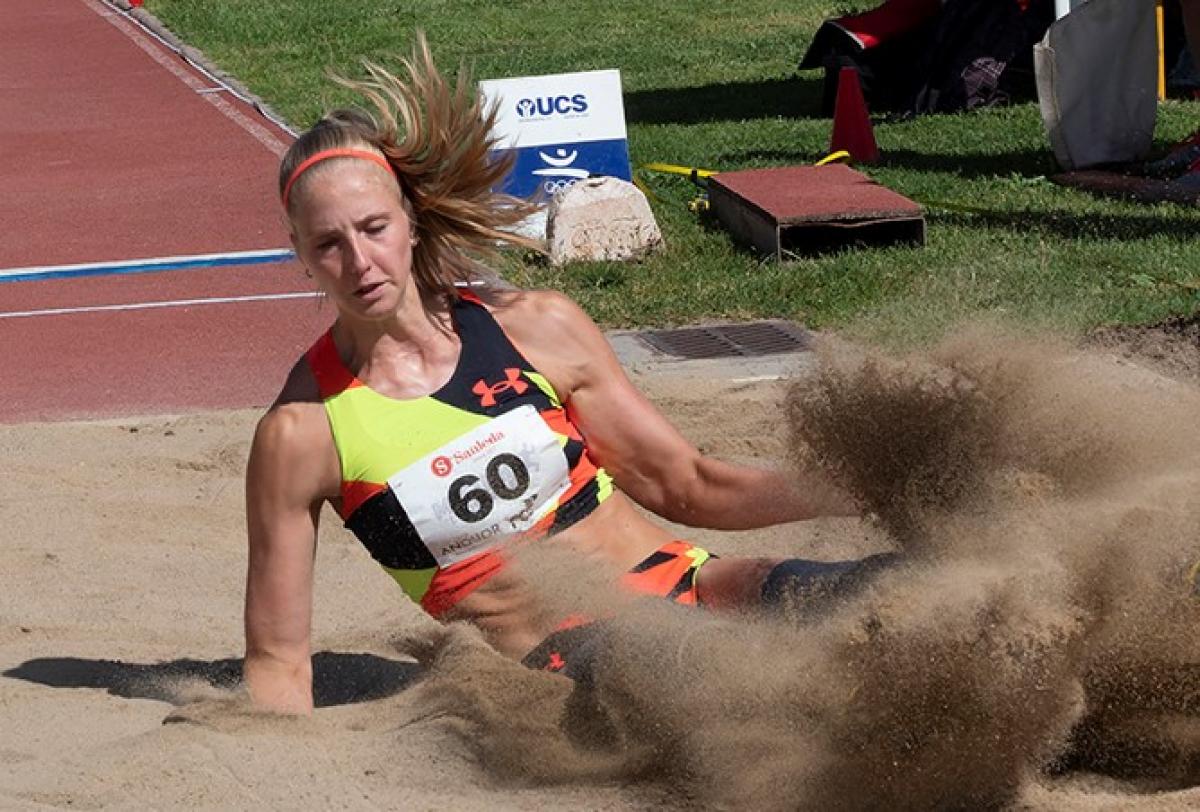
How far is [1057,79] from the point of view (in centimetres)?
991

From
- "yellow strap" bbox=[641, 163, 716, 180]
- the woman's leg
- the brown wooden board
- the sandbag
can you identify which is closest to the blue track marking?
"yellow strap" bbox=[641, 163, 716, 180]

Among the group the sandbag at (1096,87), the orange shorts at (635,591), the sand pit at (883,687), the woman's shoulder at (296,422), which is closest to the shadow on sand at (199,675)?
the sand pit at (883,687)

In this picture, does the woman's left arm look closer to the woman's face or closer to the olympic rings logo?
the woman's face

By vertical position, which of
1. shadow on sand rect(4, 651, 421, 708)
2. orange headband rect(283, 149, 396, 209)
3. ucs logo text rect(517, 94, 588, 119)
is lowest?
shadow on sand rect(4, 651, 421, 708)

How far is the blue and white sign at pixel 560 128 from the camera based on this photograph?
9.12 metres

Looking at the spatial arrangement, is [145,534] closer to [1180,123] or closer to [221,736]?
[221,736]

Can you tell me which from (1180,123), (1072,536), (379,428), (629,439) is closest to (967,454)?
(1072,536)

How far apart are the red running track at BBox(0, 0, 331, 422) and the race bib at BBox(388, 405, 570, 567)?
3.17 meters

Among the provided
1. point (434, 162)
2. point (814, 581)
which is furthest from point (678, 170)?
point (814, 581)

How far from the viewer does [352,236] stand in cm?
371

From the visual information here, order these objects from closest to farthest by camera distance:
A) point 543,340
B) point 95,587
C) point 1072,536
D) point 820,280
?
point 1072,536 < point 543,340 < point 95,587 < point 820,280

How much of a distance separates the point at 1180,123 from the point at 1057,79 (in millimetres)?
1287

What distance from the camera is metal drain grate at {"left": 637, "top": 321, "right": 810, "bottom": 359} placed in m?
7.03

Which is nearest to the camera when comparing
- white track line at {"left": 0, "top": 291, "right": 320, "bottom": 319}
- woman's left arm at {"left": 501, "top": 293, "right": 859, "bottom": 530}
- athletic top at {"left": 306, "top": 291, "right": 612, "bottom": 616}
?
athletic top at {"left": 306, "top": 291, "right": 612, "bottom": 616}
